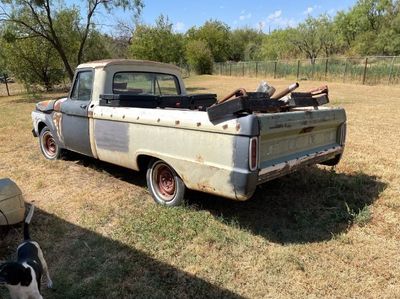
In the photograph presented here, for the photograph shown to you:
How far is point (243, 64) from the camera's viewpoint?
39.7 metres

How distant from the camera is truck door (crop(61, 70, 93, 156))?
216 inches

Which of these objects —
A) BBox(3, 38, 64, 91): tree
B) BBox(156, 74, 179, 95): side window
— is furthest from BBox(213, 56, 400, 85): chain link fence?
BBox(156, 74, 179, 95): side window

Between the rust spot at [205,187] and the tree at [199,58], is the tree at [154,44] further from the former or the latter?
the rust spot at [205,187]

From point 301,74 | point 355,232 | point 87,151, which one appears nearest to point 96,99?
point 87,151

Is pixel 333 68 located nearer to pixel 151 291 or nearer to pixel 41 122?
pixel 41 122

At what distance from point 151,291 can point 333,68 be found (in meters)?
28.6

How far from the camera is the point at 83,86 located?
225 inches

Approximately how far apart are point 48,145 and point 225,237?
455cm

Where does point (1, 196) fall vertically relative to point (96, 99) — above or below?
below

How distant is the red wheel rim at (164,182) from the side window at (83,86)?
1703 mm

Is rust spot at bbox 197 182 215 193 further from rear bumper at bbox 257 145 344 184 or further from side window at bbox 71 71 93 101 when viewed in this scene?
side window at bbox 71 71 93 101

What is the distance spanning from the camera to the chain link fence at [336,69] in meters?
24.7

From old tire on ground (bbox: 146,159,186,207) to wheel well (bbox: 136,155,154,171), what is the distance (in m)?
0.11

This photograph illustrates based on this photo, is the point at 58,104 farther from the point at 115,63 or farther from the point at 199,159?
the point at 199,159
